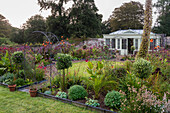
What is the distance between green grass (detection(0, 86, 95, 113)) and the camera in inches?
132

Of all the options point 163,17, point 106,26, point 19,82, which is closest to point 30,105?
point 19,82

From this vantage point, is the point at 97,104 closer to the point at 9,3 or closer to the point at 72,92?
the point at 72,92

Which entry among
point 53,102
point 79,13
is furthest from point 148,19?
point 79,13

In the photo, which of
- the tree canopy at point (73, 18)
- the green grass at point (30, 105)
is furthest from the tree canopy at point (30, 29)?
the green grass at point (30, 105)

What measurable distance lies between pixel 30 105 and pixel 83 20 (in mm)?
18959

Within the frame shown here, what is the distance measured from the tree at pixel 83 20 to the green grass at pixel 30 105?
664 inches

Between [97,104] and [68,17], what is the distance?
2075 cm

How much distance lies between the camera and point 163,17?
23781 millimetres

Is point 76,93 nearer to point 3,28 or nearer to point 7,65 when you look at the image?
point 7,65

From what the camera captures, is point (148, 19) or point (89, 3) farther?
point (89, 3)

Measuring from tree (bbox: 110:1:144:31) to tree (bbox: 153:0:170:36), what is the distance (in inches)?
108

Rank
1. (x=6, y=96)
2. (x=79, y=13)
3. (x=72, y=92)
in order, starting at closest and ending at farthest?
(x=72, y=92) → (x=6, y=96) → (x=79, y=13)

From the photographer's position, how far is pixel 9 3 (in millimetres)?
11250

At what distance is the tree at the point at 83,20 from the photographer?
67.8 feet
